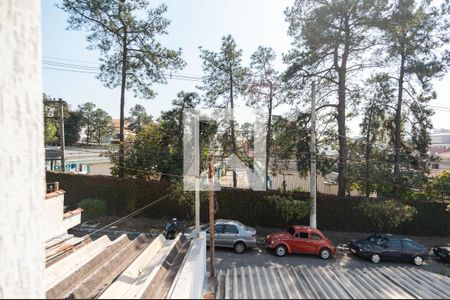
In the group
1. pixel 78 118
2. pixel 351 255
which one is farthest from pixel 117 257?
pixel 78 118

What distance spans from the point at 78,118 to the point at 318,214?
1576 inches

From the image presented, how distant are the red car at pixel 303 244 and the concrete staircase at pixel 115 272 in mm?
7215

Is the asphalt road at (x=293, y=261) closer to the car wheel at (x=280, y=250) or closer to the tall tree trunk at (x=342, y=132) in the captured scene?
the car wheel at (x=280, y=250)

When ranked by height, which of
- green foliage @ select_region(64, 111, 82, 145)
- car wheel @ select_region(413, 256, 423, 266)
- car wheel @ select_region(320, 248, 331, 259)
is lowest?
car wheel @ select_region(413, 256, 423, 266)

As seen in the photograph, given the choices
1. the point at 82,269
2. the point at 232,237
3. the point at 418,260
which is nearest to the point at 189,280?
the point at 82,269

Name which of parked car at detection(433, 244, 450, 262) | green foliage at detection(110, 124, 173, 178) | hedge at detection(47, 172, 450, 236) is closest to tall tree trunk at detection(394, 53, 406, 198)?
hedge at detection(47, 172, 450, 236)

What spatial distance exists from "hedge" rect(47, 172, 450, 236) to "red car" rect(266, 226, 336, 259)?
10.4 feet

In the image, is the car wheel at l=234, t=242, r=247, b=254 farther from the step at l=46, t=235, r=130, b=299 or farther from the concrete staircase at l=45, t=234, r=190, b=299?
the step at l=46, t=235, r=130, b=299

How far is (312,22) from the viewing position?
14.9 metres

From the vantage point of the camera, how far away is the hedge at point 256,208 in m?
15.9

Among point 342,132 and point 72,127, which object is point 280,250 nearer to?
point 342,132

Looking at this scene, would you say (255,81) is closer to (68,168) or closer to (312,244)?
(312,244)

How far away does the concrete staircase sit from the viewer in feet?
11.3

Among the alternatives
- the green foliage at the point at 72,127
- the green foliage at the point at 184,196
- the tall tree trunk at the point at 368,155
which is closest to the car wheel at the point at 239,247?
the green foliage at the point at 184,196
